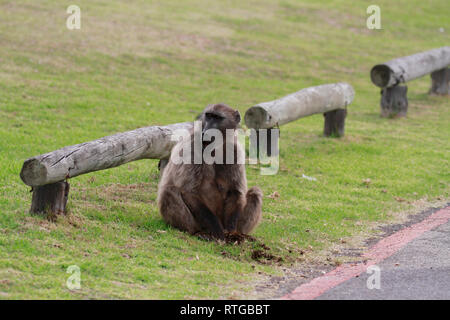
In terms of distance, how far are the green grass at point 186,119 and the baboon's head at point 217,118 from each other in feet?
3.87

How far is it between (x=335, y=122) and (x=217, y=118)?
6.26 metres


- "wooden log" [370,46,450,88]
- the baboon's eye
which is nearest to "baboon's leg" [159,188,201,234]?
the baboon's eye

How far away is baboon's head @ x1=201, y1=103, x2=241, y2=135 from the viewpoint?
7.12 metres

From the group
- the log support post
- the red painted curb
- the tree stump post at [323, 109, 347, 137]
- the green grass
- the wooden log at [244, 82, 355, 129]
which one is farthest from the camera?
the tree stump post at [323, 109, 347, 137]

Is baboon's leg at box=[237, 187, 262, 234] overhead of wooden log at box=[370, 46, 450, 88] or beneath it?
beneath

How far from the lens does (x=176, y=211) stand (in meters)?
7.32

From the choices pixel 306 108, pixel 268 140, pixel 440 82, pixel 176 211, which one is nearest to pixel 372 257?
pixel 176 211

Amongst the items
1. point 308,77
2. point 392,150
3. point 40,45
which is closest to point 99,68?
point 40,45

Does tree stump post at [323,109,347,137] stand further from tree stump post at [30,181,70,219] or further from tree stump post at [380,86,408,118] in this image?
tree stump post at [30,181,70,219]

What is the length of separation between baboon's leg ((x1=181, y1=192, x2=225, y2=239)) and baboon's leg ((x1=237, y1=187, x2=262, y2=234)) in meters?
0.26

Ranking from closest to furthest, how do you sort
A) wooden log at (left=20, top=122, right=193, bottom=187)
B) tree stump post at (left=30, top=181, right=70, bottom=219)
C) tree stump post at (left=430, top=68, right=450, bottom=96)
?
wooden log at (left=20, top=122, right=193, bottom=187) → tree stump post at (left=30, top=181, right=70, bottom=219) → tree stump post at (left=430, top=68, right=450, bottom=96)

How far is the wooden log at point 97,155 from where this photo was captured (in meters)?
6.47

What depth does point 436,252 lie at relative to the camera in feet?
24.1

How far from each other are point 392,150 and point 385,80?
9.25 feet
